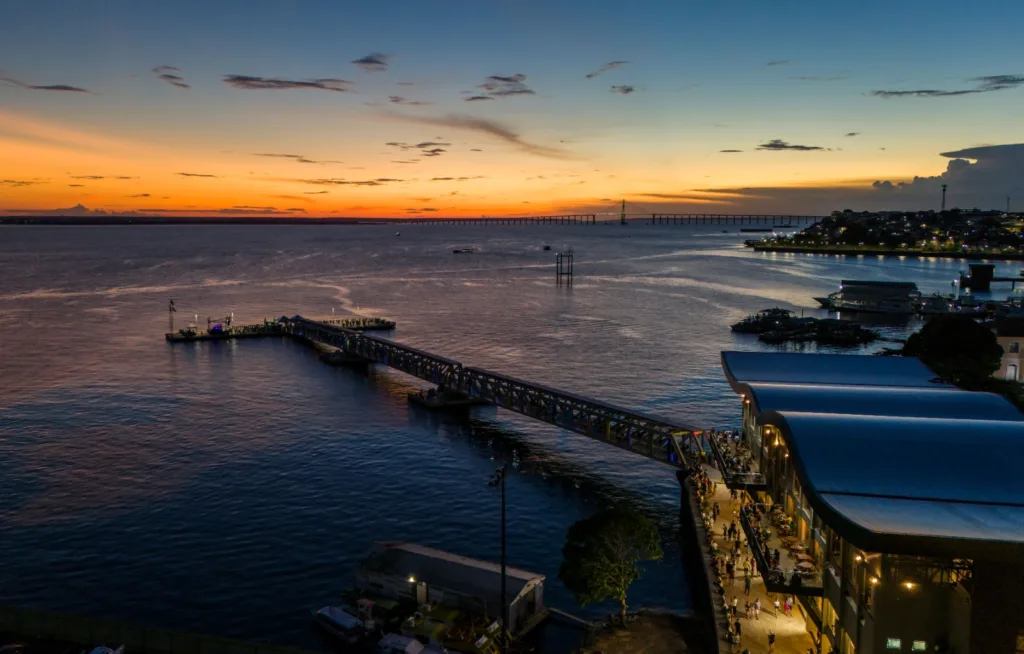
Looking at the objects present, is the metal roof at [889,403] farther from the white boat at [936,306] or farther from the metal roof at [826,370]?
the white boat at [936,306]

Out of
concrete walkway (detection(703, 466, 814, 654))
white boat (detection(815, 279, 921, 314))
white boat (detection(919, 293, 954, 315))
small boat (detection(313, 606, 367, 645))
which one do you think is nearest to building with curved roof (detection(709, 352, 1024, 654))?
concrete walkway (detection(703, 466, 814, 654))

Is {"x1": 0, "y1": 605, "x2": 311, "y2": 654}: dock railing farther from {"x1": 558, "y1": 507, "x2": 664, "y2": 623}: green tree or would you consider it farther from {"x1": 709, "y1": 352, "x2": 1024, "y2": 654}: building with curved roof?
{"x1": 709, "y1": 352, "x2": 1024, "y2": 654}: building with curved roof

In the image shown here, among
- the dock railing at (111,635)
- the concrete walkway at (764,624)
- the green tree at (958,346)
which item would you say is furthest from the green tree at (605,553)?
the green tree at (958,346)

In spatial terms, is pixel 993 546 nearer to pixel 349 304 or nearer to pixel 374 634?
pixel 374 634

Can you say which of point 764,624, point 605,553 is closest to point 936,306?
point 764,624

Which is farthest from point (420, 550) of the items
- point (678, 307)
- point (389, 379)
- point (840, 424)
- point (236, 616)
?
point (678, 307)

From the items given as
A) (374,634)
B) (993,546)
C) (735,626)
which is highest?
(993,546)
